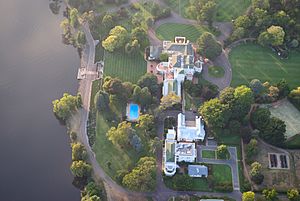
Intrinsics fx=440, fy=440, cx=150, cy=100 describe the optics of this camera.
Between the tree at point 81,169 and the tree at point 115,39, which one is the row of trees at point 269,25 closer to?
the tree at point 115,39

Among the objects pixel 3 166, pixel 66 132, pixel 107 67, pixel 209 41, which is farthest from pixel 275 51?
pixel 3 166

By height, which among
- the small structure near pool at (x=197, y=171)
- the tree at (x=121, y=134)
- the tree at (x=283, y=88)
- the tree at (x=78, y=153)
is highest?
the tree at (x=283, y=88)

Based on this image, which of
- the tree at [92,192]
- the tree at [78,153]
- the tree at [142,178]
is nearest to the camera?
the tree at [92,192]

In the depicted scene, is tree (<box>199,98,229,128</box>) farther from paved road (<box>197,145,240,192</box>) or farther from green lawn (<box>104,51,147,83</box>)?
green lawn (<box>104,51,147,83</box>)

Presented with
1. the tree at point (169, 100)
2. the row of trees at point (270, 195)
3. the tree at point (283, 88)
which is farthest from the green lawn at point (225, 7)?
the row of trees at point (270, 195)

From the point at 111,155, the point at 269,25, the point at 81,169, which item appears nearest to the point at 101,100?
the point at 111,155
